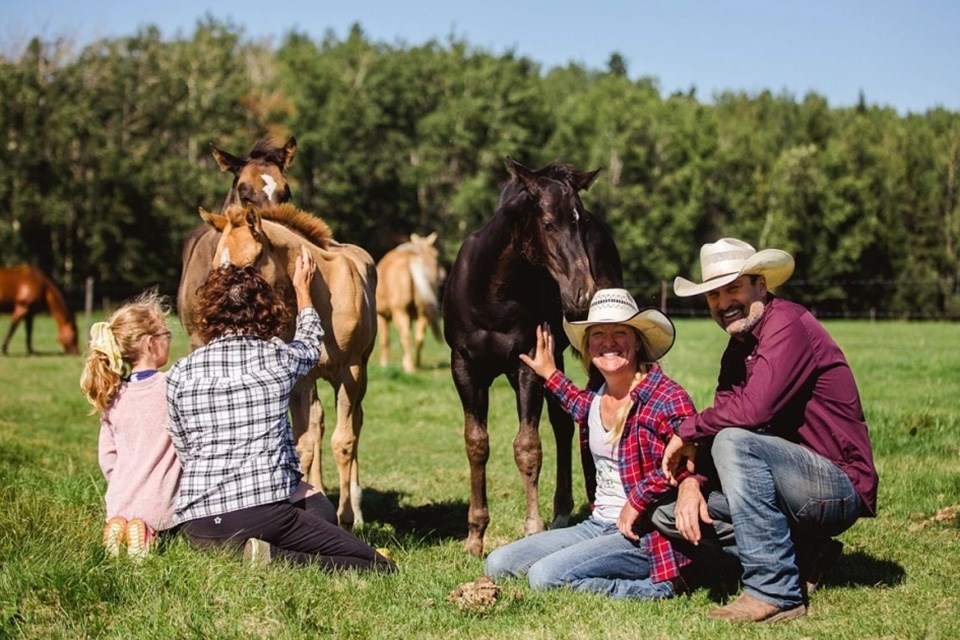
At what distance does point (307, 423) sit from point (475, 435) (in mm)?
1200

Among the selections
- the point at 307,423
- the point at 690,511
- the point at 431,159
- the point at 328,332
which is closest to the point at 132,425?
the point at 307,423

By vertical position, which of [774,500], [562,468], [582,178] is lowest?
[562,468]

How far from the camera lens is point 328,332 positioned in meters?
6.54

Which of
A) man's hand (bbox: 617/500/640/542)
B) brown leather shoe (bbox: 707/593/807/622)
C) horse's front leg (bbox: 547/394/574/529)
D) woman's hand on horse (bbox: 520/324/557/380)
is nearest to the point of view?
brown leather shoe (bbox: 707/593/807/622)

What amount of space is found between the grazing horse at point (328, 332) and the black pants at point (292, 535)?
62.5 inches

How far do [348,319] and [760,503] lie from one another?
10.9ft

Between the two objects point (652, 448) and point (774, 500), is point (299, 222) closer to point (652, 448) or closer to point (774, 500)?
point (652, 448)

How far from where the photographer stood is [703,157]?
50.1 m

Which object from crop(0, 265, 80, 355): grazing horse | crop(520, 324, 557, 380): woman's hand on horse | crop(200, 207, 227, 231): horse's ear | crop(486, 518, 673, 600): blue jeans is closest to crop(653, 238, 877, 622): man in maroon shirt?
crop(486, 518, 673, 600): blue jeans

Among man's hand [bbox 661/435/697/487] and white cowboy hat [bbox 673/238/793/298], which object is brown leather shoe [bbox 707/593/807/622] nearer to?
man's hand [bbox 661/435/697/487]

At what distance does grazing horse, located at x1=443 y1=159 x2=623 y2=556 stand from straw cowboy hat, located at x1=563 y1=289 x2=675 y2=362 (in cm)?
63

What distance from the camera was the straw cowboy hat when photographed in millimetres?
4656

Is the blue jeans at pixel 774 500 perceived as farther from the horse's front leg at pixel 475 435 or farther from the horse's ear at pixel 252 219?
the horse's ear at pixel 252 219

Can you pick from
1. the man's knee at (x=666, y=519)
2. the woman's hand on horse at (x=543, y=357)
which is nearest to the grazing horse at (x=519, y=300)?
the woman's hand on horse at (x=543, y=357)
